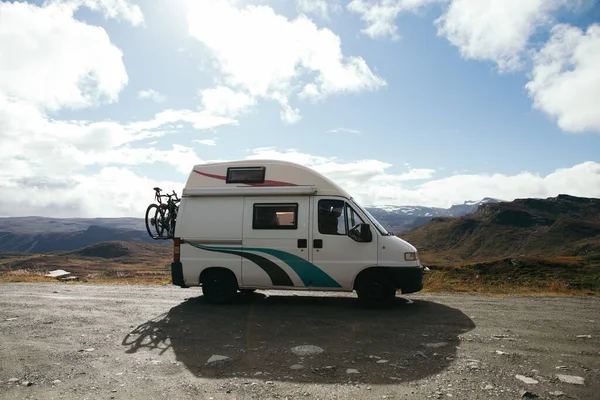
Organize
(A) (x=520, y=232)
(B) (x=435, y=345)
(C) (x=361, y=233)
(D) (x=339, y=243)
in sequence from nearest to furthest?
1. (B) (x=435, y=345)
2. (C) (x=361, y=233)
3. (D) (x=339, y=243)
4. (A) (x=520, y=232)

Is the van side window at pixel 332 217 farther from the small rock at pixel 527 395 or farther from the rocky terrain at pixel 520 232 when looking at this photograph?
the rocky terrain at pixel 520 232

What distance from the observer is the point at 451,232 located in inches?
6481

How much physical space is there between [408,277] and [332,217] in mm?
2252

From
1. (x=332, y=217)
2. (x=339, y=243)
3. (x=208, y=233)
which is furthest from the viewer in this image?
(x=208, y=233)

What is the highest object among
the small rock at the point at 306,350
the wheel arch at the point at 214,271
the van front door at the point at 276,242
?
the van front door at the point at 276,242

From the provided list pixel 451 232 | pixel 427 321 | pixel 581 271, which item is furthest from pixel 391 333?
pixel 451 232

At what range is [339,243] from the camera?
9.88m

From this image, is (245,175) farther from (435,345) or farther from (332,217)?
(435,345)

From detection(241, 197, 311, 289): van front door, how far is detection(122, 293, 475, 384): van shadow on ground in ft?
2.29

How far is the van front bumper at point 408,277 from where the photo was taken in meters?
9.55

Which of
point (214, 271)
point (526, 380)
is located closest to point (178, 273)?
point (214, 271)

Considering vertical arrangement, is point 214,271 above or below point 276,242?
below

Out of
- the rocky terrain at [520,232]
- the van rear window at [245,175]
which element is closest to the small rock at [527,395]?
the van rear window at [245,175]

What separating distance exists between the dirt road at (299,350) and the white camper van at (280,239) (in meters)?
0.69
